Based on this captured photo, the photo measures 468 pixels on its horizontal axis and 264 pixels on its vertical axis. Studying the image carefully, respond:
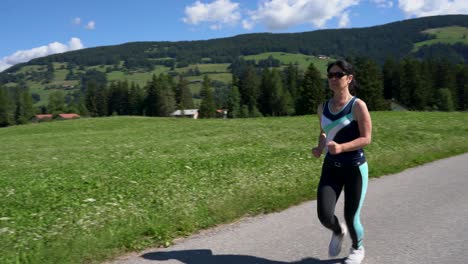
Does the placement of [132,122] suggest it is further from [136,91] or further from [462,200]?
[136,91]

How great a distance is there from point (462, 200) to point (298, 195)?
298 cm

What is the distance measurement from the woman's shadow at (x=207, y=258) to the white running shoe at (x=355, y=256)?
0.17 metres

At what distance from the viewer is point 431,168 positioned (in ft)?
40.2

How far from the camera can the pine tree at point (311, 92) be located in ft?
284

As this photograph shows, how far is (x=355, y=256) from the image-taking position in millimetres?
5320

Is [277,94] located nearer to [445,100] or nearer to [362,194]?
[445,100]

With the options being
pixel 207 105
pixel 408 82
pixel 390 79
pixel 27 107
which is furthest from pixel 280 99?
pixel 27 107

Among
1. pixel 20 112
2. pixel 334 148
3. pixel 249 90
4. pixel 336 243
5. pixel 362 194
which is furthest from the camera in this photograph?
pixel 20 112

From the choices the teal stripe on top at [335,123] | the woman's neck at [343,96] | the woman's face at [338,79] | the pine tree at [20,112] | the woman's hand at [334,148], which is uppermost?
the woman's face at [338,79]

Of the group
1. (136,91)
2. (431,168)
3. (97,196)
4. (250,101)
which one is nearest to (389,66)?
(250,101)

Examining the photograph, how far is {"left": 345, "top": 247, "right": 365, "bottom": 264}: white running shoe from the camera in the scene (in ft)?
17.3

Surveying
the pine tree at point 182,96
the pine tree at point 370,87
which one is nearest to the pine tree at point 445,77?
the pine tree at point 370,87

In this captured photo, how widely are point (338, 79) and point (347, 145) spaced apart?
0.76m

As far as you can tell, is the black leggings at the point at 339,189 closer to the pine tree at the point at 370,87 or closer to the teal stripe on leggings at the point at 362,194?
the teal stripe on leggings at the point at 362,194
